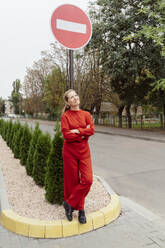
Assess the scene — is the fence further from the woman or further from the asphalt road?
the woman

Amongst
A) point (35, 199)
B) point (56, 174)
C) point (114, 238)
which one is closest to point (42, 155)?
point (35, 199)

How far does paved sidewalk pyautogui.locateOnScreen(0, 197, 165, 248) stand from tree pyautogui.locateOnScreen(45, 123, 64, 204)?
0.78m

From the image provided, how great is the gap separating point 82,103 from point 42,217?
2241 cm

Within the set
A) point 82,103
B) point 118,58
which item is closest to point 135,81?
point 118,58

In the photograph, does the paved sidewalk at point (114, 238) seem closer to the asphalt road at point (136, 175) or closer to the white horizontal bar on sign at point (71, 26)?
the asphalt road at point (136, 175)

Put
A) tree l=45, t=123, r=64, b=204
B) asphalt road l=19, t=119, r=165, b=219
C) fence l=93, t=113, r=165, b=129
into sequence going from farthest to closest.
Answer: fence l=93, t=113, r=165, b=129 < asphalt road l=19, t=119, r=165, b=219 < tree l=45, t=123, r=64, b=204

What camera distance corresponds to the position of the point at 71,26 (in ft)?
10.0

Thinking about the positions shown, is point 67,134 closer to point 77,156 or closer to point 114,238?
point 77,156

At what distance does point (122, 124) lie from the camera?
23.7 m

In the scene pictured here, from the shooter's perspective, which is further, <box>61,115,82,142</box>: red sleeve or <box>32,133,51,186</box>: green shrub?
<box>32,133,51,186</box>: green shrub

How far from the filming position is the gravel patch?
3.14 m

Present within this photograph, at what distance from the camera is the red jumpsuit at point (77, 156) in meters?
2.81

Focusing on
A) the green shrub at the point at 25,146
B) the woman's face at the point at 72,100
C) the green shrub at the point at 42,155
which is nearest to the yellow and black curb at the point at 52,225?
the green shrub at the point at 42,155

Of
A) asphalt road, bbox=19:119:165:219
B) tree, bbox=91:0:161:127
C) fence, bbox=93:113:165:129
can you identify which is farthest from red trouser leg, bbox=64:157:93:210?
fence, bbox=93:113:165:129
